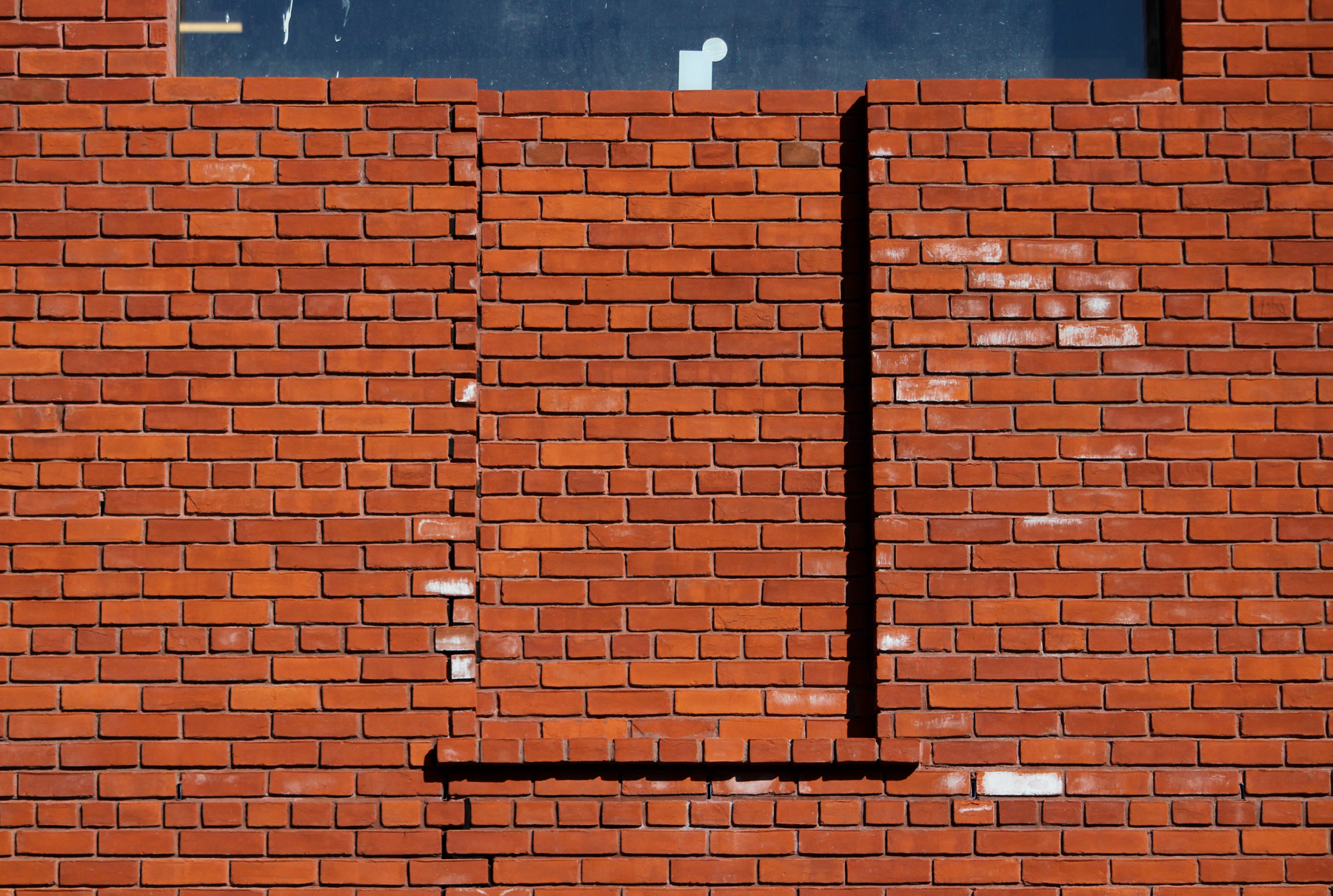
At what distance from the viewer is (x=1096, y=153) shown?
2.63 metres

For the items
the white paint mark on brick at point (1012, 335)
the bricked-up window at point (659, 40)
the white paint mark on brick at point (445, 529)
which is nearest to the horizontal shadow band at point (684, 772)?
the white paint mark on brick at point (445, 529)

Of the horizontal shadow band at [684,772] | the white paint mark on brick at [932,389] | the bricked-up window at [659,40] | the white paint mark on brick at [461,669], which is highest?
the bricked-up window at [659,40]

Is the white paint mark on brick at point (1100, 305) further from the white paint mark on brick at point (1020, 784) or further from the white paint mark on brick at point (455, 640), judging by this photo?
the white paint mark on brick at point (455, 640)

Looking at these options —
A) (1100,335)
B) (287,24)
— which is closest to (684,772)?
(1100,335)

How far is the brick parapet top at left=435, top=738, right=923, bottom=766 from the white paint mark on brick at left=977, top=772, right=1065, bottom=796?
186 mm

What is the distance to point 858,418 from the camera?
2.65 metres

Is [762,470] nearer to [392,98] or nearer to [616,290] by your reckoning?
[616,290]

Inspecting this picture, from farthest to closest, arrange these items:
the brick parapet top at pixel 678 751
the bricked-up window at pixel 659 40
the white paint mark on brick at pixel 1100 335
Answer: the bricked-up window at pixel 659 40
the white paint mark on brick at pixel 1100 335
the brick parapet top at pixel 678 751

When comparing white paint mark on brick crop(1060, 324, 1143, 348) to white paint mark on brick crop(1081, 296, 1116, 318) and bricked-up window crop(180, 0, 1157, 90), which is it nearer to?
white paint mark on brick crop(1081, 296, 1116, 318)

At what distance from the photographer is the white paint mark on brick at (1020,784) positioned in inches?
98.3

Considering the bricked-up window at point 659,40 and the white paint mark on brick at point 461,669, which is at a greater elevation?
the bricked-up window at point 659,40

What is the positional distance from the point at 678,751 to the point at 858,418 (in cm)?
101

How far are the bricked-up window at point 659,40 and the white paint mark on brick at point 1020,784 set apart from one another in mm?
1967

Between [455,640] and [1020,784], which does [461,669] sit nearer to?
[455,640]
